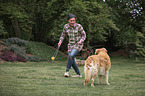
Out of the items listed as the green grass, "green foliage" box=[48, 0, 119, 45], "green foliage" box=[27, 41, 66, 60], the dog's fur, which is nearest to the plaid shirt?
the green grass

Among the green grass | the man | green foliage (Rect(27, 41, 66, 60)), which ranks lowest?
green foliage (Rect(27, 41, 66, 60))

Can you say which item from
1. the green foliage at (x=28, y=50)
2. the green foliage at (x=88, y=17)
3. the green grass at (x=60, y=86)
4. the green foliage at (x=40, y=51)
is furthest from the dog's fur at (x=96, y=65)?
the green foliage at (x=40, y=51)

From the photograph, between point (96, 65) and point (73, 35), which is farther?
point (73, 35)

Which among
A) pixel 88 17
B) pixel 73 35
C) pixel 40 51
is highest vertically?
pixel 88 17

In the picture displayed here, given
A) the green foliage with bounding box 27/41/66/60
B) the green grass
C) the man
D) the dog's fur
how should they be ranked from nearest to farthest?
the green grass → the dog's fur → the man → the green foliage with bounding box 27/41/66/60

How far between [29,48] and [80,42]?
38.4 feet

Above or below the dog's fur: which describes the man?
above

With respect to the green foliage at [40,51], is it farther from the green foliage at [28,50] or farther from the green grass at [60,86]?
the green grass at [60,86]

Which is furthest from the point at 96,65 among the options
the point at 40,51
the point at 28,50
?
the point at 40,51

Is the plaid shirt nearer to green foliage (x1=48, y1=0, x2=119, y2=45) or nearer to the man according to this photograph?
the man

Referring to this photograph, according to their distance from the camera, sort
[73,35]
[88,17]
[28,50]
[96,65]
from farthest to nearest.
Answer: [28,50], [88,17], [73,35], [96,65]

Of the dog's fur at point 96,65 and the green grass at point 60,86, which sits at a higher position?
the dog's fur at point 96,65

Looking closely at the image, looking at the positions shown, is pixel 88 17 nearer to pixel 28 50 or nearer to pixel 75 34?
pixel 28 50

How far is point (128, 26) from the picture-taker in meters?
21.7
